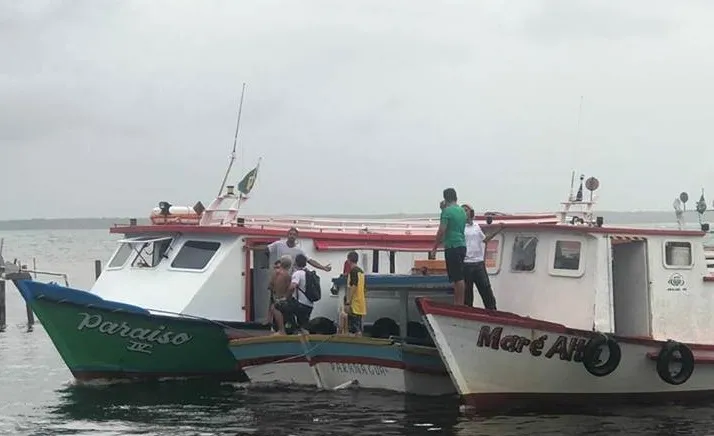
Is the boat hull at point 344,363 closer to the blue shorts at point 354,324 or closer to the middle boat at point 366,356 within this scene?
the middle boat at point 366,356

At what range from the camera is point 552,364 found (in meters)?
17.2

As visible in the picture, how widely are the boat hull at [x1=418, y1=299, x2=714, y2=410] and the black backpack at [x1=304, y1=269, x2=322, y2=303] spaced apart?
12.9 ft

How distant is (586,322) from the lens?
17562mm

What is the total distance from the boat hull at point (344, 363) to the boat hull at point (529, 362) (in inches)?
66.7

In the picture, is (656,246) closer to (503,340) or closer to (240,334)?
(503,340)

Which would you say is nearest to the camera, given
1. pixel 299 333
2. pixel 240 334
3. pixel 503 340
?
pixel 503 340

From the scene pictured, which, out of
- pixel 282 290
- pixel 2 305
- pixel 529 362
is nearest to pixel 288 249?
pixel 282 290

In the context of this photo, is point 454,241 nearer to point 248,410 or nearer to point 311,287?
point 311,287

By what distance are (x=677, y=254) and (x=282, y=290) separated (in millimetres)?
6750

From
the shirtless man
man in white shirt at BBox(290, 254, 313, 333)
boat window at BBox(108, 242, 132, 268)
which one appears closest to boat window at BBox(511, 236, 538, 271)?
man in white shirt at BBox(290, 254, 313, 333)

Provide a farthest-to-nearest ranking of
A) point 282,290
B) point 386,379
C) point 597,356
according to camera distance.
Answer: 1. point 282,290
2. point 386,379
3. point 597,356

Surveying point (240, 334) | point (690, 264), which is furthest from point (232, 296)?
point (690, 264)

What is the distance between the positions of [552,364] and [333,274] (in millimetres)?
6793

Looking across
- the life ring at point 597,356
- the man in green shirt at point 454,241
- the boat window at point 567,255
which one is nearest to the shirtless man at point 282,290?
the man in green shirt at point 454,241
